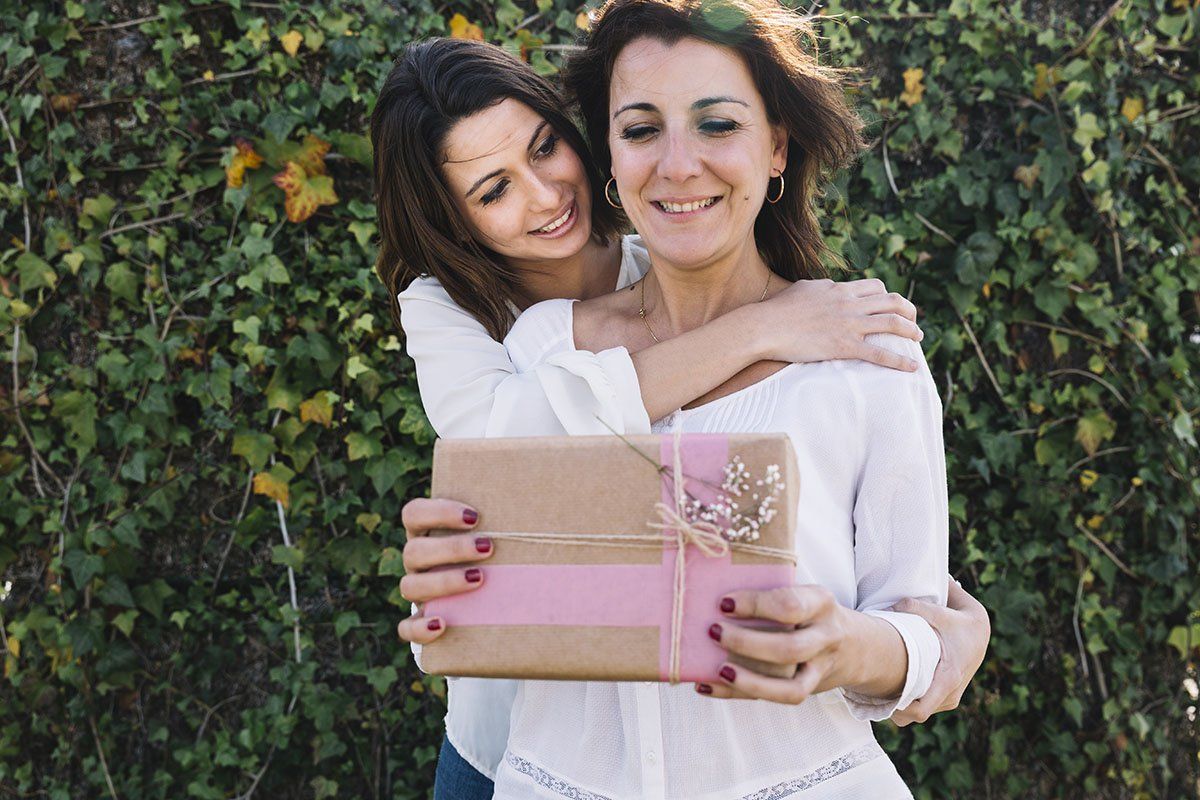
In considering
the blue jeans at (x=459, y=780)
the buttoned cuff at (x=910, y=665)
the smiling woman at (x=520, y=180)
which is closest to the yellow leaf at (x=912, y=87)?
the smiling woman at (x=520, y=180)

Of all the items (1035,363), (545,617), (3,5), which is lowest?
(1035,363)

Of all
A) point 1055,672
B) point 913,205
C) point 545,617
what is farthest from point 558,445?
point 1055,672

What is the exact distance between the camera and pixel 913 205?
3105 millimetres

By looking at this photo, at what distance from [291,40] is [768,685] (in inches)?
96.4

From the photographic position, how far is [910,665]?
→ 1.31 metres

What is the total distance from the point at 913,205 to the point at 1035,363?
0.62m

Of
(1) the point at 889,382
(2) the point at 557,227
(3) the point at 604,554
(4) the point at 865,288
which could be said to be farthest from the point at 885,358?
(2) the point at 557,227

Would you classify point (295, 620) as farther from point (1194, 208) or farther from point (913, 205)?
point (1194, 208)

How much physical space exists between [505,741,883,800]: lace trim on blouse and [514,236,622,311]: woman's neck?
1.04m

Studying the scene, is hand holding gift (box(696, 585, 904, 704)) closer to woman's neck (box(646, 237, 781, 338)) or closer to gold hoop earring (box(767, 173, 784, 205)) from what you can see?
woman's neck (box(646, 237, 781, 338))

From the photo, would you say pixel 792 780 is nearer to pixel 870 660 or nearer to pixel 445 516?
pixel 870 660

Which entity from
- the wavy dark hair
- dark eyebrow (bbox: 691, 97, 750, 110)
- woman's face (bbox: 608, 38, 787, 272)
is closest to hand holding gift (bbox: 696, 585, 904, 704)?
woman's face (bbox: 608, 38, 787, 272)

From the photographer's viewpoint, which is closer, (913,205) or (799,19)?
(799,19)

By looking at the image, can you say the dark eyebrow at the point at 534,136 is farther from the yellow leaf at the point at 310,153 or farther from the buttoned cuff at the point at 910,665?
the buttoned cuff at the point at 910,665
